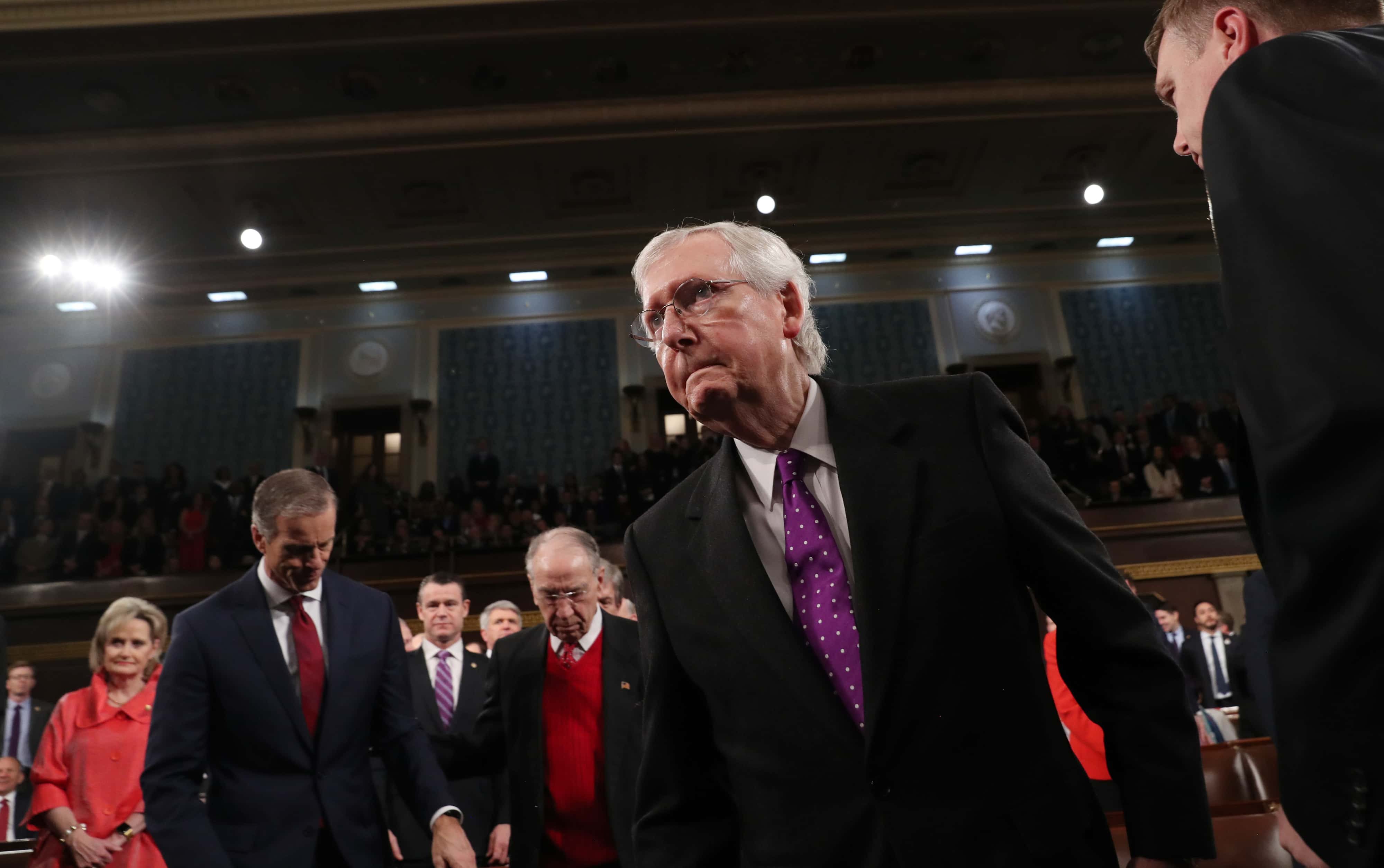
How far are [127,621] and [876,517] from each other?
3.19 meters

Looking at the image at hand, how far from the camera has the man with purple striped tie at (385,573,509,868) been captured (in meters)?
3.53

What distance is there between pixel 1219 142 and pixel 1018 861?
0.87 meters

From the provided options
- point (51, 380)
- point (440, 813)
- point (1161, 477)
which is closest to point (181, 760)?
point (440, 813)

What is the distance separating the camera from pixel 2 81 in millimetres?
9469

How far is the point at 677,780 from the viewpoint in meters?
1.38

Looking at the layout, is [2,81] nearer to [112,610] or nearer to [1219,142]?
[112,610]

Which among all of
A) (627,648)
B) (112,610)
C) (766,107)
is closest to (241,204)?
(766,107)

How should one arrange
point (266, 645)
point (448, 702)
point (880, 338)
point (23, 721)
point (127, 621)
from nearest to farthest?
point (266, 645) < point (127, 621) < point (448, 702) < point (23, 721) < point (880, 338)

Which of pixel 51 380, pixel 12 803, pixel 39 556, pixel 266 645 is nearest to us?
pixel 266 645

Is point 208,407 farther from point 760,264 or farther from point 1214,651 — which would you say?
point 760,264

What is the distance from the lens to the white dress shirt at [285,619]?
2.21 m

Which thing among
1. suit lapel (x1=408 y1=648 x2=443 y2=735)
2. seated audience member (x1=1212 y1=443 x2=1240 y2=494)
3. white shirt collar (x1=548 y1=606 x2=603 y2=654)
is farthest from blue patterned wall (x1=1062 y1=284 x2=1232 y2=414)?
white shirt collar (x1=548 y1=606 x2=603 y2=654)

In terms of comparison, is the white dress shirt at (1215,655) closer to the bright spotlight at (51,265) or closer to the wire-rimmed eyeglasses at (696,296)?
the wire-rimmed eyeglasses at (696,296)

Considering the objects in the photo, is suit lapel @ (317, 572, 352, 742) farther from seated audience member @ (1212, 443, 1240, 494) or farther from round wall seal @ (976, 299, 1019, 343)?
round wall seal @ (976, 299, 1019, 343)
